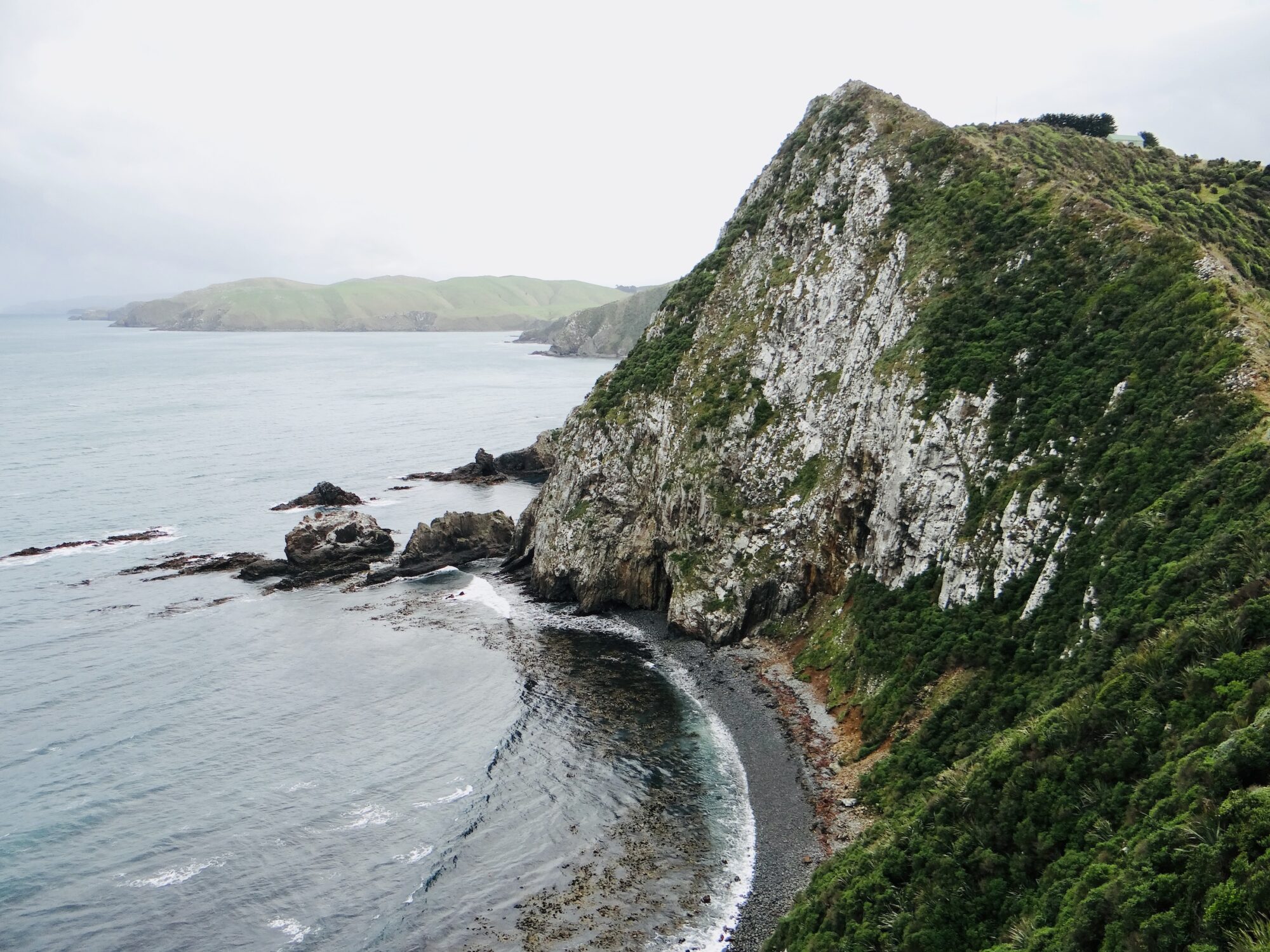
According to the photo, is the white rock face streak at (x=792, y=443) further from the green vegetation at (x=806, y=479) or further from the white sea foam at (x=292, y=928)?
the white sea foam at (x=292, y=928)

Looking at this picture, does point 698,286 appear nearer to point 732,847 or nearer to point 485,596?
point 485,596

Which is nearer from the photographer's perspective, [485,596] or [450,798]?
[450,798]

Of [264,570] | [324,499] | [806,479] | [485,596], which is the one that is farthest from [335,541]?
[806,479]

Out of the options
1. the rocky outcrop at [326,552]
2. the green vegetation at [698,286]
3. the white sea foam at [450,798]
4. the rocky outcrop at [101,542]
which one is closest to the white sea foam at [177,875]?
the white sea foam at [450,798]

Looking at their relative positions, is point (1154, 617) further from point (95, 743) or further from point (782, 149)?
point (782, 149)

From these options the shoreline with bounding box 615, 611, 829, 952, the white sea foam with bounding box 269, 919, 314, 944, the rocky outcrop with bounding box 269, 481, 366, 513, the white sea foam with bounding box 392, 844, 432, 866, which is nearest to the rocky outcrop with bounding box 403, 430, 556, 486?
the rocky outcrop with bounding box 269, 481, 366, 513

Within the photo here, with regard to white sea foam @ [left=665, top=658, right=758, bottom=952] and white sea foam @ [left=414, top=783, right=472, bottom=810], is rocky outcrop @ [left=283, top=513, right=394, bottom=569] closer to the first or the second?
white sea foam @ [left=414, top=783, right=472, bottom=810]

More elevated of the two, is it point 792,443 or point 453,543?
point 792,443

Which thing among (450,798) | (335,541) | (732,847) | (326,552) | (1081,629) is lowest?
(450,798)
